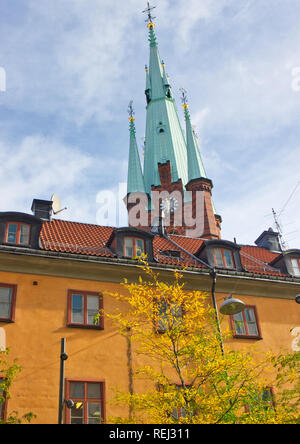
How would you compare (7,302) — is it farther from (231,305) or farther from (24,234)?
(231,305)

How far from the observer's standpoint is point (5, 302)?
17.1m

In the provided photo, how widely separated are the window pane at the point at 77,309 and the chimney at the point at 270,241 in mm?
15896

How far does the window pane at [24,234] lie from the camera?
18.9 m

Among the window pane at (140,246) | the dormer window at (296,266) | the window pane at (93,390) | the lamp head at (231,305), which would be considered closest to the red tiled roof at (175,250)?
the window pane at (140,246)

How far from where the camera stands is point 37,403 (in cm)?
1552

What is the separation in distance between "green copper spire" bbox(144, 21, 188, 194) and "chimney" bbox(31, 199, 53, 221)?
103 ft

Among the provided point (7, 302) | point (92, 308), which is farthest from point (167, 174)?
point (7, 302)

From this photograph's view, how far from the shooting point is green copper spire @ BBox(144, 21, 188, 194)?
57.5 m

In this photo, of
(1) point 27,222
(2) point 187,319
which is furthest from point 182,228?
(2) point 187,319

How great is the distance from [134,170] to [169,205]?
7760mm
